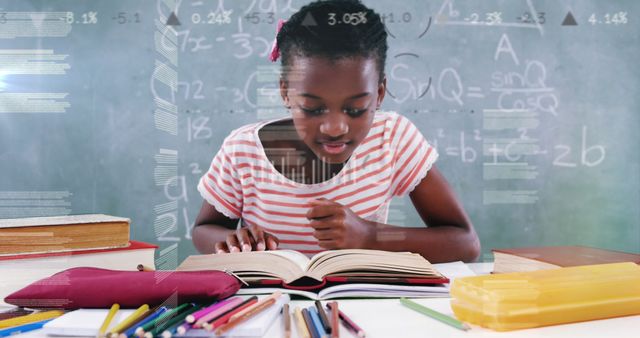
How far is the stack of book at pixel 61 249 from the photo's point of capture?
0.70 m

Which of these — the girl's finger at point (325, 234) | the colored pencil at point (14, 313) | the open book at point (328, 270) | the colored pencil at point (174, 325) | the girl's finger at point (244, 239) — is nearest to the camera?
the colored pencil at point (174, 325)

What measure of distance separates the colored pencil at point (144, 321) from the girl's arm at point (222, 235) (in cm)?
38

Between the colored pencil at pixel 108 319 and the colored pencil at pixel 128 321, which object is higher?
the colored pencil at pixel 128 321

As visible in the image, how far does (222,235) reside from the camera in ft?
3.37

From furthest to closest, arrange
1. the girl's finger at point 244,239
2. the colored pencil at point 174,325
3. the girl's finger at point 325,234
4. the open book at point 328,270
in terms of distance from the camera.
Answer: the girl's finger at point 325,234 < the girl's finger at point 244,239 < the open book at point 328,270 < the colored pencil at point 174,325

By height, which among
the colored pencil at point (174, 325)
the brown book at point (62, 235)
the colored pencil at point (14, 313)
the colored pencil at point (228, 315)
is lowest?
the colored pencil at point (14, 313)

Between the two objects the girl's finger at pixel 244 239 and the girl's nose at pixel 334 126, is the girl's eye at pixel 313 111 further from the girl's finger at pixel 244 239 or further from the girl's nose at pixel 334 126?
the girl's finger at pixel 244 239

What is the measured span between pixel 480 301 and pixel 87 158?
2.58 ft

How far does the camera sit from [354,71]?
3.18ft

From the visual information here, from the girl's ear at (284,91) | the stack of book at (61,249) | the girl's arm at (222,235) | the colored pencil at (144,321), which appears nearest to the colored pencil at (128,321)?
the colored pencil at (144,321)

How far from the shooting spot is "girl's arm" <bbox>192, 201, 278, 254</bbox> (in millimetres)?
913

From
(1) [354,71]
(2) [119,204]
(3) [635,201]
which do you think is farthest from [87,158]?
(3) [635,201]

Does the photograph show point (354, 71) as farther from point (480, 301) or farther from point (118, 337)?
point (118, 337)

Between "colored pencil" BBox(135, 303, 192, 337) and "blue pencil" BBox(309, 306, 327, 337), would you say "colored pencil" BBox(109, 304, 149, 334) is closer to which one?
"colored pencil" BBox(135, 303, 192, 337)
